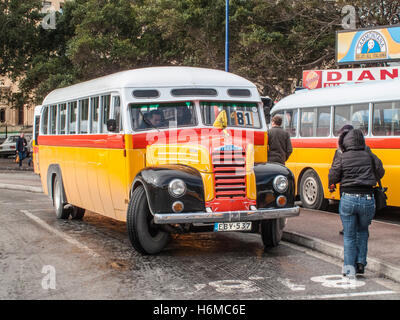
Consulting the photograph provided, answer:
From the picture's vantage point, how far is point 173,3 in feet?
98.0

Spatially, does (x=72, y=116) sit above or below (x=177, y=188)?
above

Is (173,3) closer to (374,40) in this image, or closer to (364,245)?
(374,40)

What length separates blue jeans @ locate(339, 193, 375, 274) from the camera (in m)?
7.63

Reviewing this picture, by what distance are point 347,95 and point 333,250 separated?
5.73m

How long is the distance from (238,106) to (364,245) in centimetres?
338

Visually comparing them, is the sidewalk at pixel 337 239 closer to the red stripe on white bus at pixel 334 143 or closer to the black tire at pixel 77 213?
the red stripe on white bus at pixel 334 143

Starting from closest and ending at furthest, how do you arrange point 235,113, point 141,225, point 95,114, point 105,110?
point 141,225
point 235,113
point 105,110
point 95,114

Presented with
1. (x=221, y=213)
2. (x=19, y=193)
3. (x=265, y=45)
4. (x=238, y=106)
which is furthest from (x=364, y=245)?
(x=265, y=45)

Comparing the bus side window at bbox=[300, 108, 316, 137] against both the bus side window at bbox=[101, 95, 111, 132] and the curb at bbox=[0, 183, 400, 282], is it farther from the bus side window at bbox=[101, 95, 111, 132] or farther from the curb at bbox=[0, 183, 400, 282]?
the bus side window at bbox=[101, 95, 111, 132]

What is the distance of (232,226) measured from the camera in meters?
8.69

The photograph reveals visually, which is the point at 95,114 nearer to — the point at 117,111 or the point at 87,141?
the point at 87,141

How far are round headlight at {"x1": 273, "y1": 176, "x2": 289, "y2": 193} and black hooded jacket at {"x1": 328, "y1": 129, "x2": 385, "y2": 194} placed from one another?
1.25 metres

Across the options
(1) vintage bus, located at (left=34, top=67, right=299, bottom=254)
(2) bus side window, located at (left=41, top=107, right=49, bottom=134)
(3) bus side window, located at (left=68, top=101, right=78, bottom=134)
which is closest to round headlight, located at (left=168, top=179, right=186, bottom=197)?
(1) vintage bus, located at (left=34, top=67, right=299, bottom=254)

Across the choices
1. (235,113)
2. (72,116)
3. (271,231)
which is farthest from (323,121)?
(271,231)
